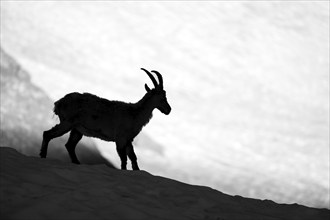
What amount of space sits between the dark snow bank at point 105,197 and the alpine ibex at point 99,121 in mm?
1550

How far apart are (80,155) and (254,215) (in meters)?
15.0

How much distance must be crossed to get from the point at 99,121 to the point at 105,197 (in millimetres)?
3785

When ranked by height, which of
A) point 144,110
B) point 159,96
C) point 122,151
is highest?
point 159,96

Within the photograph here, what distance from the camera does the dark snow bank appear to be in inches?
244

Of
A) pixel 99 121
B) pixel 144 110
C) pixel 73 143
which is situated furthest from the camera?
pixel 144 110

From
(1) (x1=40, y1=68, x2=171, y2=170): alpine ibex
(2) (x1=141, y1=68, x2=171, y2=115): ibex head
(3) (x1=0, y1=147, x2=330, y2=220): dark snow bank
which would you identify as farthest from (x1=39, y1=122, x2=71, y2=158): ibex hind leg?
(2) (x1=141, y1=68, x2=171, y2=115): ibex head

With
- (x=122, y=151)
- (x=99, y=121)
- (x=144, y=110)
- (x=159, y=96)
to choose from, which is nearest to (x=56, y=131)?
(x=99, y=121)

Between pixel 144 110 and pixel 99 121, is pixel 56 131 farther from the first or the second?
pixel 144 110

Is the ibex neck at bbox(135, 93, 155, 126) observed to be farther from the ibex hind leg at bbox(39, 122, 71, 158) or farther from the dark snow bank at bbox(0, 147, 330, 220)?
the dark snow bank at bbox(0, 147, 330, 220)

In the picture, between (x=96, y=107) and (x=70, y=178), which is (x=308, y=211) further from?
(x=96, y=107)

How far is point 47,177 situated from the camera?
7309mm

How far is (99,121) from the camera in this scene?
10547 millimetres

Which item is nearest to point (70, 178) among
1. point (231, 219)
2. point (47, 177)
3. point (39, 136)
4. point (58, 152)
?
point (47, 177)

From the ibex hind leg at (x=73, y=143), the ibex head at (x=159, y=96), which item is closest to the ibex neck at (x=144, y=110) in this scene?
the ibex head at (x=159, y=96)
